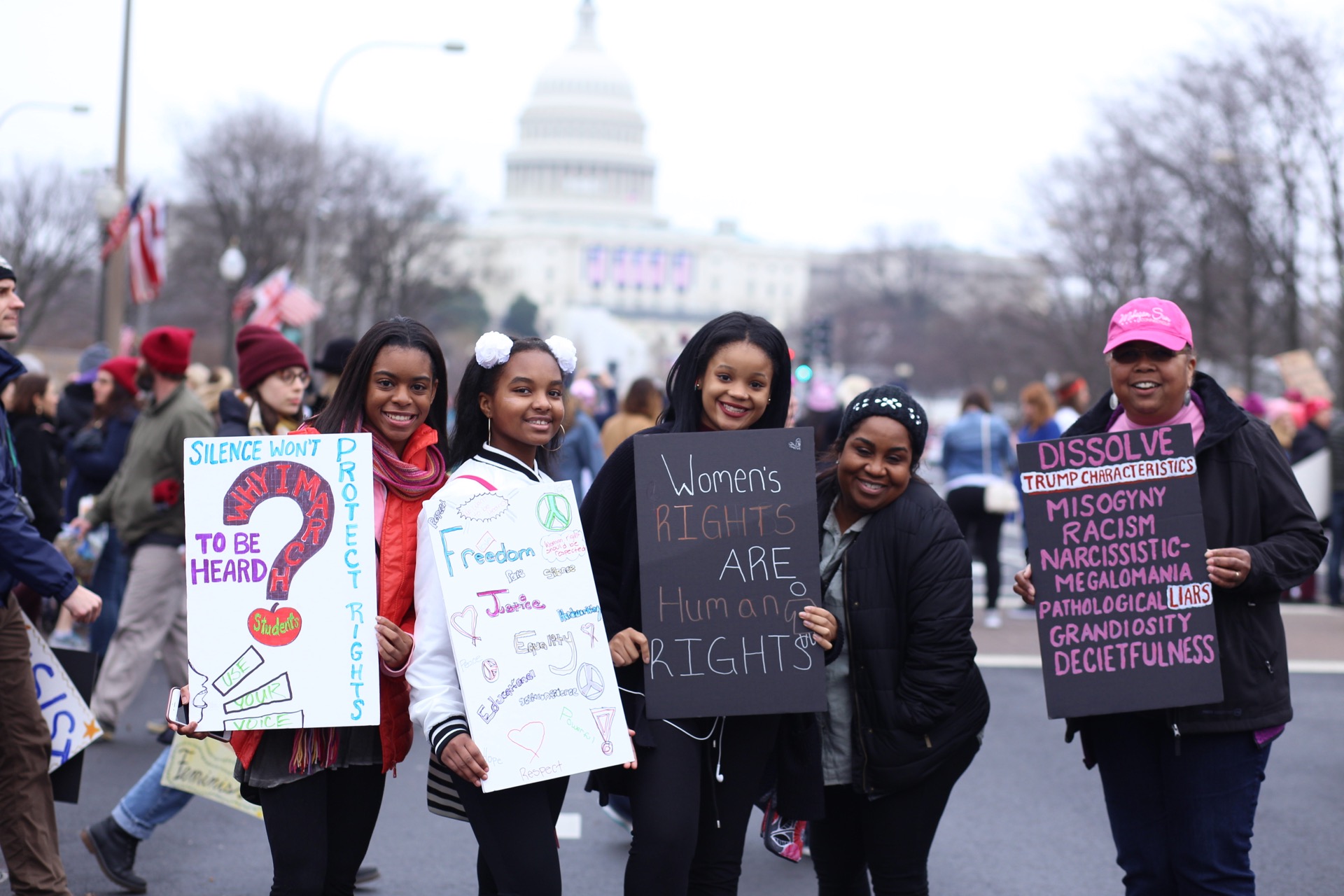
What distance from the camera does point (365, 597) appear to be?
3.47 m

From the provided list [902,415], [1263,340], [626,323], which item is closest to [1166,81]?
[1263,340]

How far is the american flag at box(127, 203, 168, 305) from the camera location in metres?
21.7

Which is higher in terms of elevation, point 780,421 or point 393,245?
point 393,245

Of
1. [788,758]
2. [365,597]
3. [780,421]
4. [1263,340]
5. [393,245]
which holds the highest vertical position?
[393,245]

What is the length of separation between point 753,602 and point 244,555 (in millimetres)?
1235

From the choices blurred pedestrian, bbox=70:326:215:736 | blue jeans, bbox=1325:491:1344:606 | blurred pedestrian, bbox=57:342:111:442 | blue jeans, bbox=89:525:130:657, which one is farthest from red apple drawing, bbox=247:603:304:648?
blue jeans, bbox=1325:491:1344:606

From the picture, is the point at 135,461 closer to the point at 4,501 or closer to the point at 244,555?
the point at 4,501

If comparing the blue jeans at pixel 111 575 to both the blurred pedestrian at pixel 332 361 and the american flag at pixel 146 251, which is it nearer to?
the blurred pedestrian at pixel 332 361

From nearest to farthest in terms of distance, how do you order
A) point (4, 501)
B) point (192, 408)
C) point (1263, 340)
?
point (4, 501) < point (192, 408) < point (1263, 340)

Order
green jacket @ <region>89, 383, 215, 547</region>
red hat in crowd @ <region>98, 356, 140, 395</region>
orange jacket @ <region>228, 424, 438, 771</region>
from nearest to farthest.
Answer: orange jacket @ <region>228, 424, 438, 771</region>
green jacket @ <region>89, 383, 215, 547</region>
red hat in crowd @ <region>98, 356, 140, 395</region>

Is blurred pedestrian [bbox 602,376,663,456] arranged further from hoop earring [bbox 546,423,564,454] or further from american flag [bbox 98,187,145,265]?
american flag [bbox 98,187,145,265]

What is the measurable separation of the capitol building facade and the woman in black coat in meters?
118

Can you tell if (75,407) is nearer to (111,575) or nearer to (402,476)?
(111,575)

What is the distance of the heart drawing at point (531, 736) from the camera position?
3326mm
